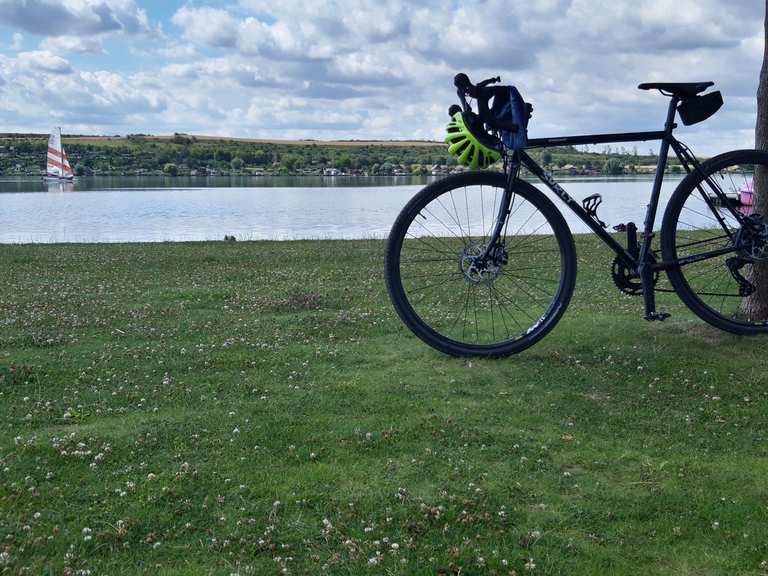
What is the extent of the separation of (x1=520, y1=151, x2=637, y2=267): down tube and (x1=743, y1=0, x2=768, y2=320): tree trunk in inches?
57.2

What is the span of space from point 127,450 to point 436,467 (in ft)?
6.85

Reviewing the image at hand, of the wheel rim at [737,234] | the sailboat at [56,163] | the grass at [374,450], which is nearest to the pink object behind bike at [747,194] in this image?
the wheel rim at [737,234]

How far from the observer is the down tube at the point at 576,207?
6.56 meters

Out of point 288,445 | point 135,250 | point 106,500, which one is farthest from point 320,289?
point 135,250

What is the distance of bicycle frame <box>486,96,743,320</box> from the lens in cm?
651

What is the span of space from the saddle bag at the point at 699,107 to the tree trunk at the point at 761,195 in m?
0.97

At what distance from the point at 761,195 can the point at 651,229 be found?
50.8 inches

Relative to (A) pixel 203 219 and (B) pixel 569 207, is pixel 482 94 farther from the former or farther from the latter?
(A) pixel 203 219

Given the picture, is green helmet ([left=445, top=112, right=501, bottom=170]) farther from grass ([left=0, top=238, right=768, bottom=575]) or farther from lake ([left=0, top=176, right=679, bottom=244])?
lake ([left=0, top=176, right=679, bottom=244])

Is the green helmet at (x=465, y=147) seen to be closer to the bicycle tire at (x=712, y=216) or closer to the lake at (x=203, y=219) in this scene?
the bicycle tire at (x=712, y=216)

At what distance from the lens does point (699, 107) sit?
21.3ft

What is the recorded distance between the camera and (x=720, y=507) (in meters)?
4.07

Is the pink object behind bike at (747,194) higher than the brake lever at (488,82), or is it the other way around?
the brake lever at (488,82)

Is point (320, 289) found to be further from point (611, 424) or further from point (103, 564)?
point (103, 564)
